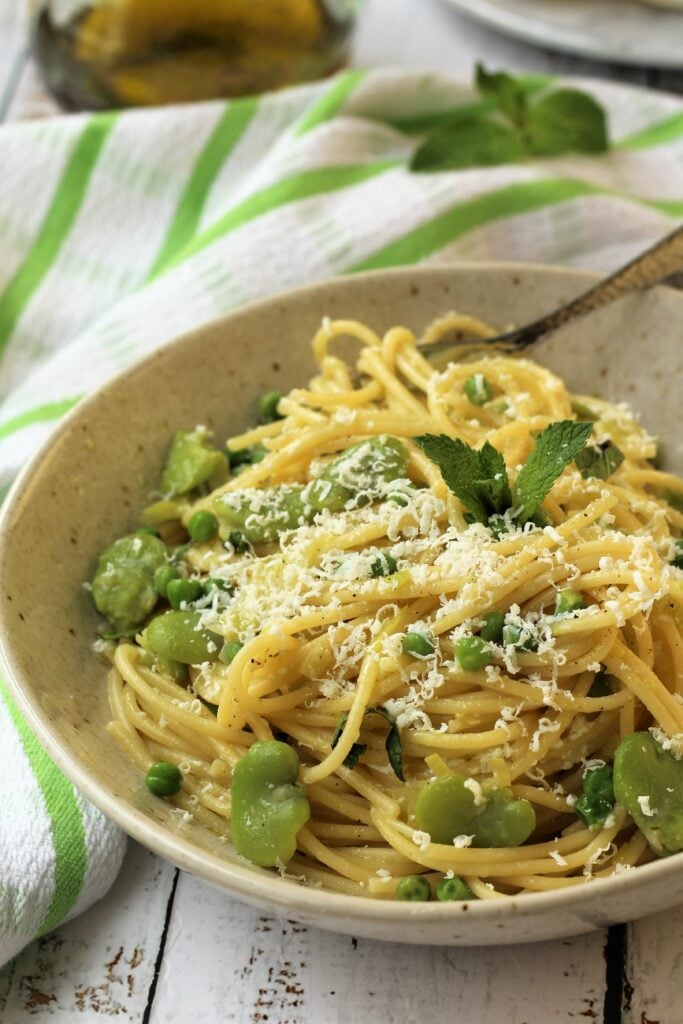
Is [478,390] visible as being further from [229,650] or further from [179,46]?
[179,46]

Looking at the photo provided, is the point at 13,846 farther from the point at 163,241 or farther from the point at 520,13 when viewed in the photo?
the point at 520,13

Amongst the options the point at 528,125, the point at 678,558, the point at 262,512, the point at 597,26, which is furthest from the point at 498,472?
the point at 597,26

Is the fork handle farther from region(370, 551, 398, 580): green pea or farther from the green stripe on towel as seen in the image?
the green stripe on towel

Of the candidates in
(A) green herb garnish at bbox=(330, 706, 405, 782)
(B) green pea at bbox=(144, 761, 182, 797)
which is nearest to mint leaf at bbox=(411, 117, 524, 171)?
(A) green herb garnish at bbox=(330, 706, 405, 782)

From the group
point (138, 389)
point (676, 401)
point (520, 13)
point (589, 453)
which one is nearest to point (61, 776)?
point (138, 389)

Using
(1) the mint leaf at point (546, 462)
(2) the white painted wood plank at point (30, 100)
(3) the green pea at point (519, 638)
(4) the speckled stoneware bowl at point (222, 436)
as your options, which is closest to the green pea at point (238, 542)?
(4) the speckled stoneware bowl at point (222, 436)

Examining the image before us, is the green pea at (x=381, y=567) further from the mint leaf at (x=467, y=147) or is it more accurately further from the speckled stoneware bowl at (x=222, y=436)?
the mint leaf at (x=467, y=147)
